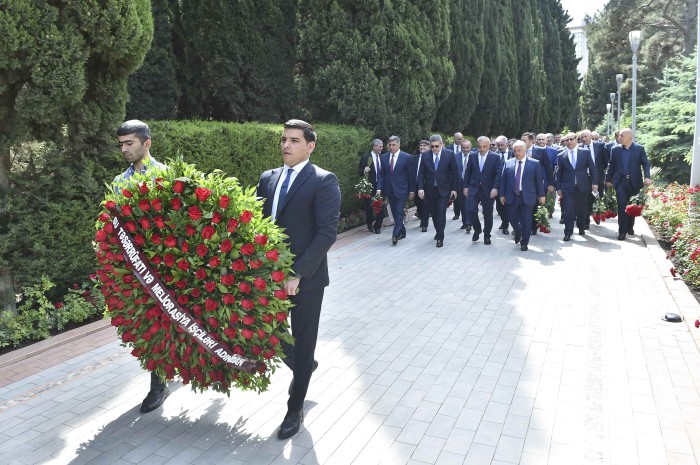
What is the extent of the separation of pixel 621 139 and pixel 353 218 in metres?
6.04

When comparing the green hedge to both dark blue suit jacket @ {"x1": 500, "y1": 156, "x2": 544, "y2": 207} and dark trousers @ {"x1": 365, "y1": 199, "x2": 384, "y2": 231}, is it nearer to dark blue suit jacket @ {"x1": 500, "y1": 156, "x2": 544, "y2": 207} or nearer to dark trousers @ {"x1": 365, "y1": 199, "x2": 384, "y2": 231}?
dark trousers @ {"x1": 365, "y1": 199, "x2": 384, "y2": 231}

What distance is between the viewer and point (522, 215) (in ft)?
35.6

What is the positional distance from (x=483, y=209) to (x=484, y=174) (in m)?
0.70

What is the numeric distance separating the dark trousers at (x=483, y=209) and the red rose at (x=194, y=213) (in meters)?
8.50

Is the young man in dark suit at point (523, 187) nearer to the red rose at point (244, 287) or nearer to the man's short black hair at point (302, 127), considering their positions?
the man's short black hair at point (302, 127)

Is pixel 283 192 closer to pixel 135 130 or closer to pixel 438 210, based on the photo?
pixel 135 130

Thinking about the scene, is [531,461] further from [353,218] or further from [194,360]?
[353,218]

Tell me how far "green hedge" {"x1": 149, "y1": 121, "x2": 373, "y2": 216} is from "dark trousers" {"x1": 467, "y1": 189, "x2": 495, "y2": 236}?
304 centimetres

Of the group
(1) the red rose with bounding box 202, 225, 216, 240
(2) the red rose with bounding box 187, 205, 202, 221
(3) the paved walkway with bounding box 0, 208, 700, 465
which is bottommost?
(3) the paved walkway with bounding box 0, 208, 700, 465

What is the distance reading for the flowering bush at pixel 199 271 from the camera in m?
3.67

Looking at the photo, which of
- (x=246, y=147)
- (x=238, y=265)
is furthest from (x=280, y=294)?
(x=246, y=147)

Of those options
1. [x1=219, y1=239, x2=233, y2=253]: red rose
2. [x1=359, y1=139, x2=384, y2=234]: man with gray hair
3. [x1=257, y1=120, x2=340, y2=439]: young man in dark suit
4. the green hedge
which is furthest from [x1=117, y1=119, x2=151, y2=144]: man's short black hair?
[x1=359, y1=139, x2=384, y2=234]: man with gray hair

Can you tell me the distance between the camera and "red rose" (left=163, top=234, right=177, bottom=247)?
145 inches

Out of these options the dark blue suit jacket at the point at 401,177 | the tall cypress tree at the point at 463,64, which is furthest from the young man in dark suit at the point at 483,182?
the tall cypress tree at the point at 463,64
